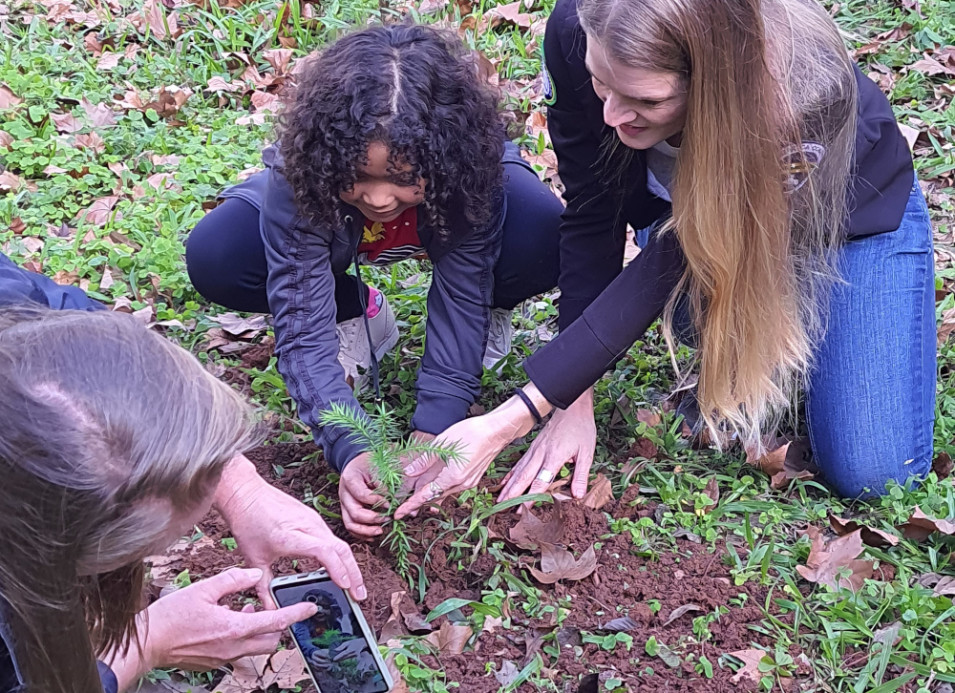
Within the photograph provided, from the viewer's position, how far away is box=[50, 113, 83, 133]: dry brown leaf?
14.4 feet

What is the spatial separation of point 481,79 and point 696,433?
1200 mm

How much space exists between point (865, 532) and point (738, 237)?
0.91 meters

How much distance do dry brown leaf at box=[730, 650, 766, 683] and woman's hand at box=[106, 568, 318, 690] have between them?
3.10ft

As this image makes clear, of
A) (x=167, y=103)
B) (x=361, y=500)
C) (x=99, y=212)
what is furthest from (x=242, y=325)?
(x=167, y=103)

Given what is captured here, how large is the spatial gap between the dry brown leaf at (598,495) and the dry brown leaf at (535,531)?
0.44ft

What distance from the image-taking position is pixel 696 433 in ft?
9.33

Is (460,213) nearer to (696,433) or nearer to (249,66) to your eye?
(696,433)

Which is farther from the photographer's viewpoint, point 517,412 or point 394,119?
point 517,412

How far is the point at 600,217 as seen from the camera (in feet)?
8.83

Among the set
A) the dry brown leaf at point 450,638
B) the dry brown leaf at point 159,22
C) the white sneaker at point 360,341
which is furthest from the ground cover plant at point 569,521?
the dry brown leaf at point 159,22

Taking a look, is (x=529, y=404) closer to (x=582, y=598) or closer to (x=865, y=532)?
(x=582, y=598)

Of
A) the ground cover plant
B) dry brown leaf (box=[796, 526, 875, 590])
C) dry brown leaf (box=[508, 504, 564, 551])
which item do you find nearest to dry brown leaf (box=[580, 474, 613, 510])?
the ground cover plant

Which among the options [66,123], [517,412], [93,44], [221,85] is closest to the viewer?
[517,412]

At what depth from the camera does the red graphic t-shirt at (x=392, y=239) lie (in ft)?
8.84
